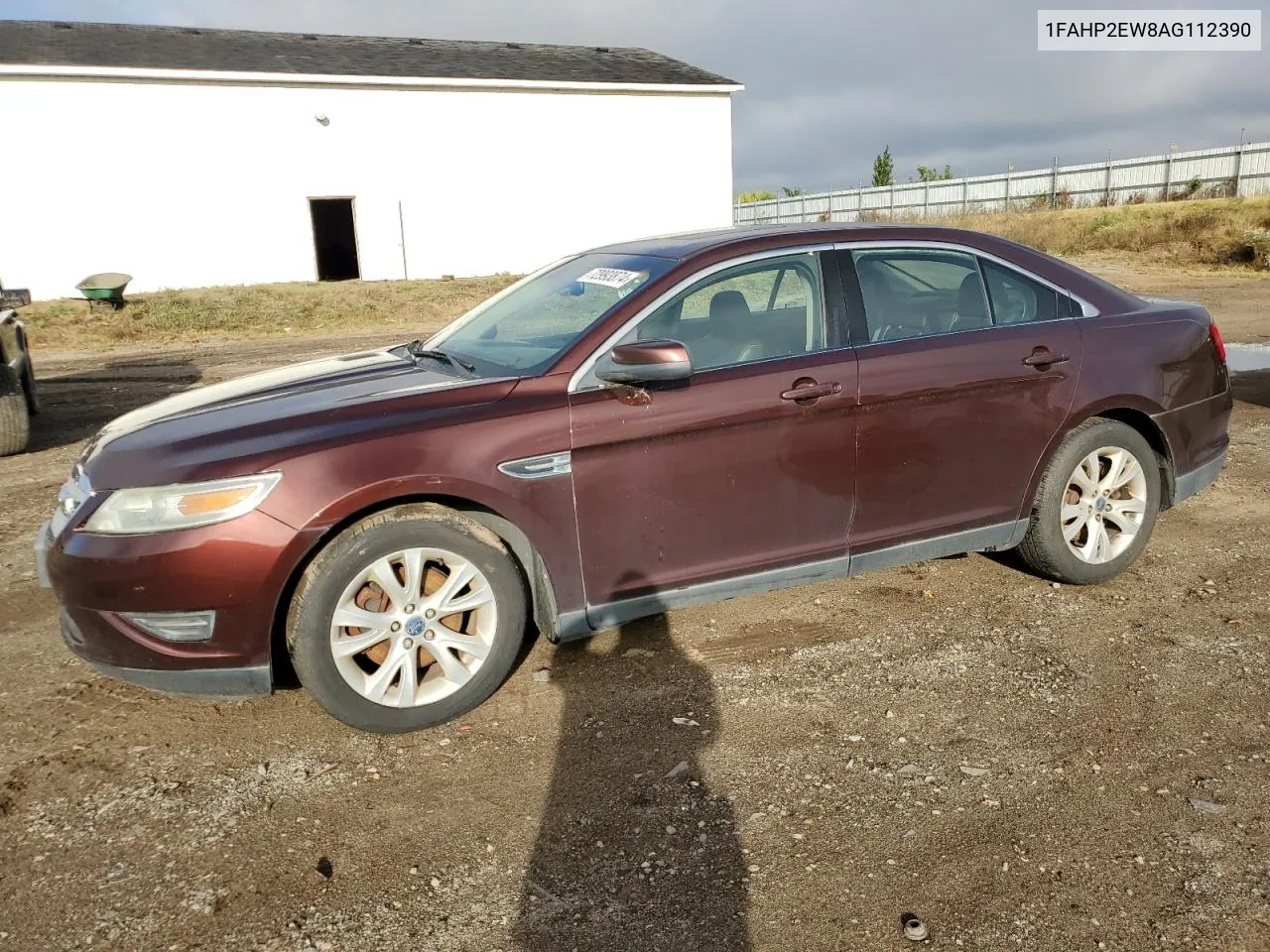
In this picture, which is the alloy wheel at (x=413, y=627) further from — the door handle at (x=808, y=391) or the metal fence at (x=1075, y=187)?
the metal fence at (x=1075, y=187)

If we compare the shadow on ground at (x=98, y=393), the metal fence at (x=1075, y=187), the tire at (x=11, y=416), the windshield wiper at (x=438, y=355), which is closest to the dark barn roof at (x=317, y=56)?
the metal fence at (x=1075, y=187)

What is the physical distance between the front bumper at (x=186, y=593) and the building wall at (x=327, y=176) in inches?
776

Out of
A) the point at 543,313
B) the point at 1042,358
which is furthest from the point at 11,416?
the point at 1042,358

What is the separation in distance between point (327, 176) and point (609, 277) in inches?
785

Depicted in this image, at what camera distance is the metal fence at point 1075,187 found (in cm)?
3122

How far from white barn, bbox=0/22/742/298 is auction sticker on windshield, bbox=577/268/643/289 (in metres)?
19.3

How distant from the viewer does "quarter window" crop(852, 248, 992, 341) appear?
398 centimetres

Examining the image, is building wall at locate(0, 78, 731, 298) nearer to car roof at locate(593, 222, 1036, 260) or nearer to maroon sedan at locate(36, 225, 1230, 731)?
maroon sedan at locate(36, 225, 1230, 731)

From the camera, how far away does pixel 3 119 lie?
61.0 ft

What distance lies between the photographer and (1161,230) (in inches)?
1033

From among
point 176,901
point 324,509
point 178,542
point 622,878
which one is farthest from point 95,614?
point 622,878

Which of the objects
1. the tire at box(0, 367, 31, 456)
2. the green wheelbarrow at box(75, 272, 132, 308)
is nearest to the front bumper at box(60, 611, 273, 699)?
the tire at box(0, 367, 31, 456)

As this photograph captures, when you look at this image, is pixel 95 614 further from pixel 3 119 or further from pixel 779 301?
pixel 3 119

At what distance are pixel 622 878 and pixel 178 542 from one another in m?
1.75
